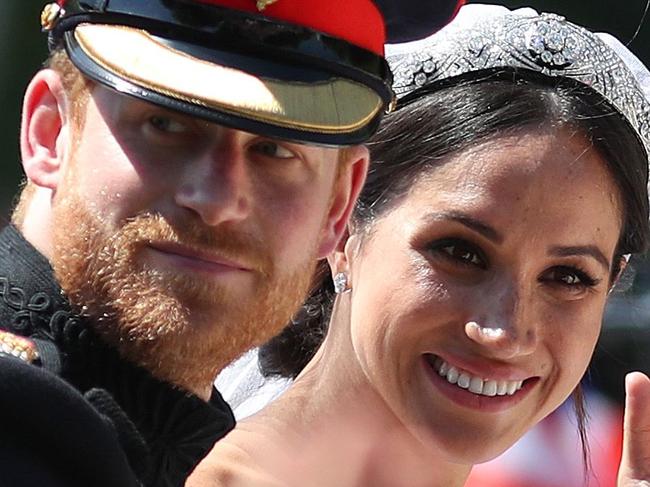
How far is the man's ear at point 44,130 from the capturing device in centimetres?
176

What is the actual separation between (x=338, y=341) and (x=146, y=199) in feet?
3.48

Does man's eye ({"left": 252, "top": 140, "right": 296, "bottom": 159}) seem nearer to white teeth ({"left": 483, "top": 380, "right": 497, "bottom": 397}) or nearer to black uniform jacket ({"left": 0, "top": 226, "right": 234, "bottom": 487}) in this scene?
black uniform jacket ({"left": 0, "top": 226, "right": 234, "bottom": 487})

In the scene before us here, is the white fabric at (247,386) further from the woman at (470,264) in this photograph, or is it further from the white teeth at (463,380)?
the white teeth at (463,380)

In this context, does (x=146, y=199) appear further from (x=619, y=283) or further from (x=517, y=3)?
(x=517, y=3)

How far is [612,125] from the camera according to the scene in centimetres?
261

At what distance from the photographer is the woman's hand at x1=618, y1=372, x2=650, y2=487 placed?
2.62m

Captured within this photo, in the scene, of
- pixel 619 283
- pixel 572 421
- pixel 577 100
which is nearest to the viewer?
pixel 577 100

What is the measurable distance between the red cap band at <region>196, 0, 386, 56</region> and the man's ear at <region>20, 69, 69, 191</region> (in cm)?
22

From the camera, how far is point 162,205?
5.50 ft

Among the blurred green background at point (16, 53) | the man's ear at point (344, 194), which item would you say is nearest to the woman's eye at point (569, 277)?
the man's ear at point (344, 194)

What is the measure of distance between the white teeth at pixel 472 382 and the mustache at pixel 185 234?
90 centimetres

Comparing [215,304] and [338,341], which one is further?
[338,341]

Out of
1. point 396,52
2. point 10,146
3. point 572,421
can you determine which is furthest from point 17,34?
point 396,52

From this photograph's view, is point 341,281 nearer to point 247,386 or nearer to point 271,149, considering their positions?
point 247,386
